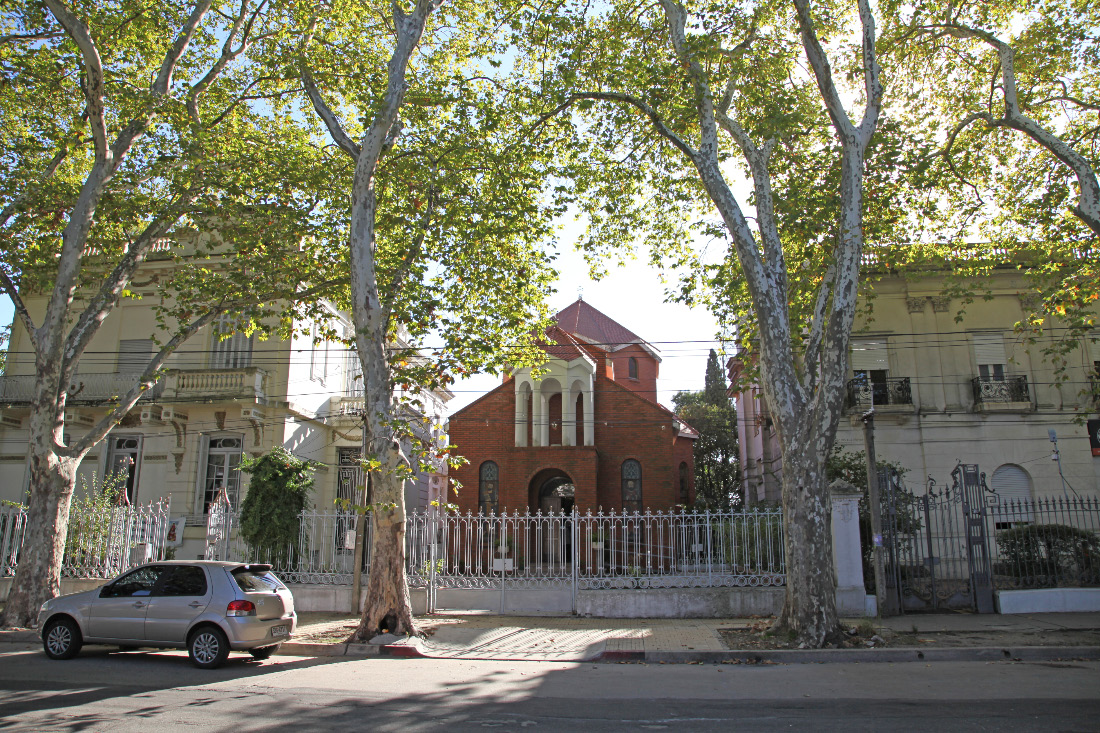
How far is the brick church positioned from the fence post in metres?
14.0

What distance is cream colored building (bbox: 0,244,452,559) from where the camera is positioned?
20.0m

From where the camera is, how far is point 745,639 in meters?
10.8

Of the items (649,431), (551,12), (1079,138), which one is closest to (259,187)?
(551,12)

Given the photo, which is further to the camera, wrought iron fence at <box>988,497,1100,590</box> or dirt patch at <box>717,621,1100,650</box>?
wrought iron fence at <box>988,497,1100,590</box>

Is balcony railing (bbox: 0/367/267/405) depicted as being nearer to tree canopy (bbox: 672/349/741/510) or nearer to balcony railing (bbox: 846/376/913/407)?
balcony railing (bbox: 846/376/913/407)

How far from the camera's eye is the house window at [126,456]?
827 inches

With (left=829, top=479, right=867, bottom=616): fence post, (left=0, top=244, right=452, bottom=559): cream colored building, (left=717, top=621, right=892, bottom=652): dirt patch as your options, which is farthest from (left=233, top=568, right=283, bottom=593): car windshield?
(left=829, top=479, right=867, bottom=616): fence post

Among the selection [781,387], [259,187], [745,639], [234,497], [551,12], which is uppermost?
[551,12]

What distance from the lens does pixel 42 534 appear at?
12789 millimetres

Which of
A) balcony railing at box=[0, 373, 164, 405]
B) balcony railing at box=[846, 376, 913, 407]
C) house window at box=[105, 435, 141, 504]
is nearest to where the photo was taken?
balcony railing at box=[0, 373, 164, 405]

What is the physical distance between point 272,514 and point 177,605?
5128mm

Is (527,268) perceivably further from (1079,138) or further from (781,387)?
(1079,138)

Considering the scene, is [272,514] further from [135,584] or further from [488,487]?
[488,487]

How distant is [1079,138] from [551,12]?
10.2 meters
